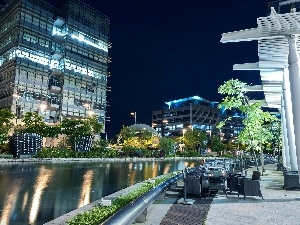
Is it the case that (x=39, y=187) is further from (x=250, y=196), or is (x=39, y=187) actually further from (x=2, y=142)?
(x=2, y=142)

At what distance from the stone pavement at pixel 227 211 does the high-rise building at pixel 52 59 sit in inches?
2296

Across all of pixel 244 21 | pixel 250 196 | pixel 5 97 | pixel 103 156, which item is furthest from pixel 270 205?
pixel 244 21

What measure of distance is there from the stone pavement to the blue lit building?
130261mm

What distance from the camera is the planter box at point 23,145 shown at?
41219mm

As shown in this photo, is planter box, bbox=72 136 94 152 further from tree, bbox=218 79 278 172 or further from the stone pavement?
the stone pavement

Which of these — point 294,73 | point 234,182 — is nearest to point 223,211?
point 234,182

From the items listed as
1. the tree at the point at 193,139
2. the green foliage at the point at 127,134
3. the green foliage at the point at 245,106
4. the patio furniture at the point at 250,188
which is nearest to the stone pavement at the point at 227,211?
the patio furniture at the point at 250,188

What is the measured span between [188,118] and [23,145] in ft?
370

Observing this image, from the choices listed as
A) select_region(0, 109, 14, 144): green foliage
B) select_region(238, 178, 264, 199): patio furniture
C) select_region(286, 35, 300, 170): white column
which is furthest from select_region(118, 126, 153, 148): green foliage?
select_region(286, 35, 300, 170): white column

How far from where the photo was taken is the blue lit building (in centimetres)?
14875

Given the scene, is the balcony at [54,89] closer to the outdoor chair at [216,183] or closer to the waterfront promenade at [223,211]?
the waterfront promenade at [223,211]

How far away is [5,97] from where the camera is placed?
62.8m

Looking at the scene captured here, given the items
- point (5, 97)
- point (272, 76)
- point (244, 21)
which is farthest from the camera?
point (244, 21)

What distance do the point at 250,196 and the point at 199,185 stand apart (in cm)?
219
